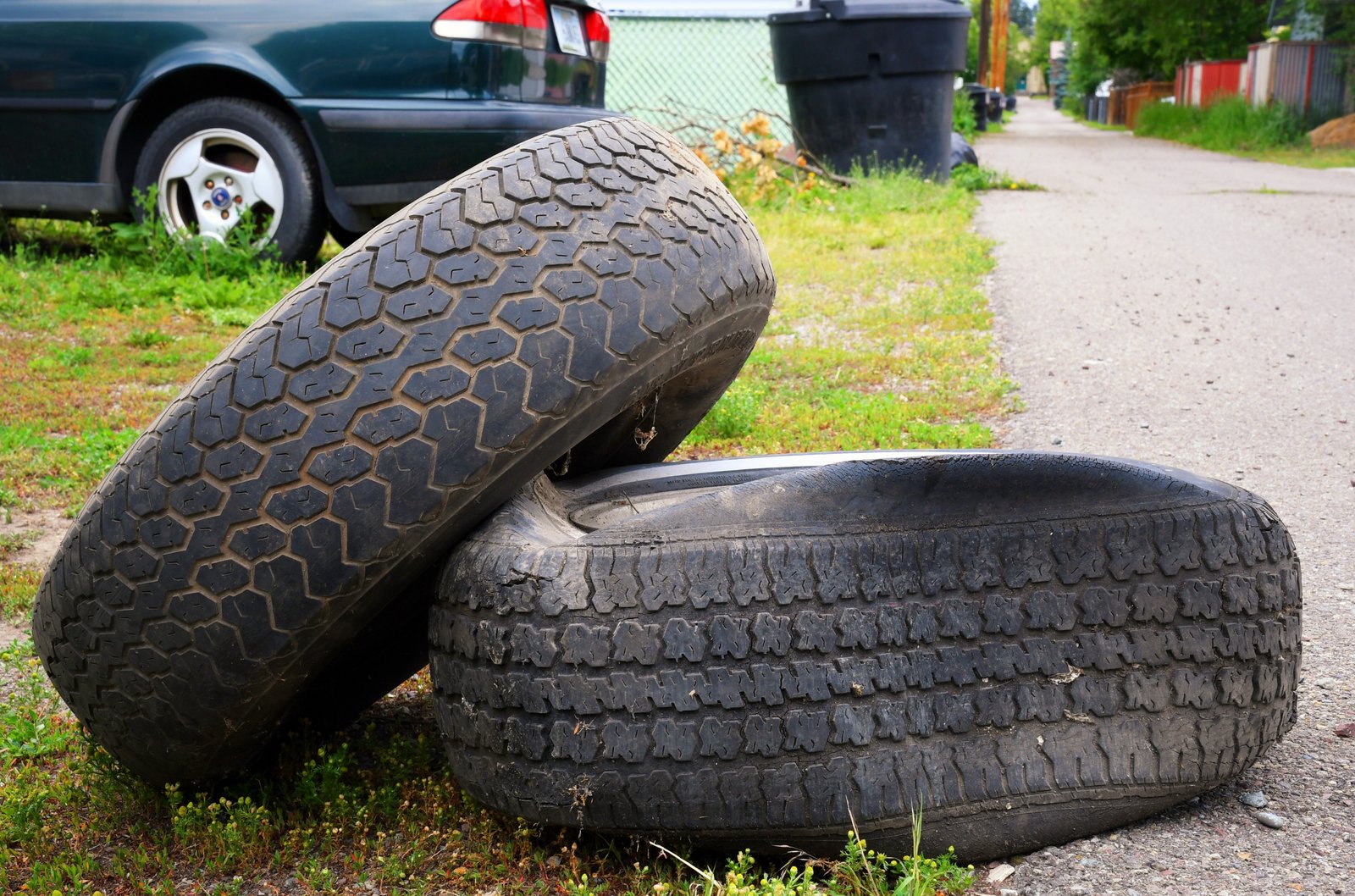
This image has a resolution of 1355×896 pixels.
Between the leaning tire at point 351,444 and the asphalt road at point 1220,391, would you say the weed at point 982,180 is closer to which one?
the asphalt road at point 1220,391

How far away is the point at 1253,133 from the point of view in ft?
77.5

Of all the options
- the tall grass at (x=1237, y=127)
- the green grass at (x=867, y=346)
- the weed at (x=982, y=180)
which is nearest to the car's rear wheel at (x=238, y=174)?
the green grass at (x=867, y=346)

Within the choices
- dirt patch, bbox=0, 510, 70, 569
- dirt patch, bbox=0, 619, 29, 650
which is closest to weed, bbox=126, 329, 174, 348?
dirt patch, bbox=0, 510, 70, 569

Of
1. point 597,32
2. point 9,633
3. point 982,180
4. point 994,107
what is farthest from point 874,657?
point 994,107

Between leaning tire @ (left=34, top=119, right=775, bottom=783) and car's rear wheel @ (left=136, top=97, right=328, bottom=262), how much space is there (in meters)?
4.70

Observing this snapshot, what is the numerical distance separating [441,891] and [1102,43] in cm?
5098

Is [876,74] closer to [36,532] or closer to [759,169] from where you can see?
[759,169]

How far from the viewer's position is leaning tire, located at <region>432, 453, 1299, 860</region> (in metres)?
1.69

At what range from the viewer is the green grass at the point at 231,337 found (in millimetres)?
1808

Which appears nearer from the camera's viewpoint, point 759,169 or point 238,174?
point 238,174

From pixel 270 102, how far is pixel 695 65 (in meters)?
8.76

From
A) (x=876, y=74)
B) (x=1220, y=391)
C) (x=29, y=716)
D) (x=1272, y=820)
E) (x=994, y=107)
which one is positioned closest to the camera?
(x=1272, y=820)

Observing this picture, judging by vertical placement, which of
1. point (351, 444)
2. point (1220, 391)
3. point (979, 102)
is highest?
point (979, 102)

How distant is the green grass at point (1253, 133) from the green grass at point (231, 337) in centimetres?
1338
